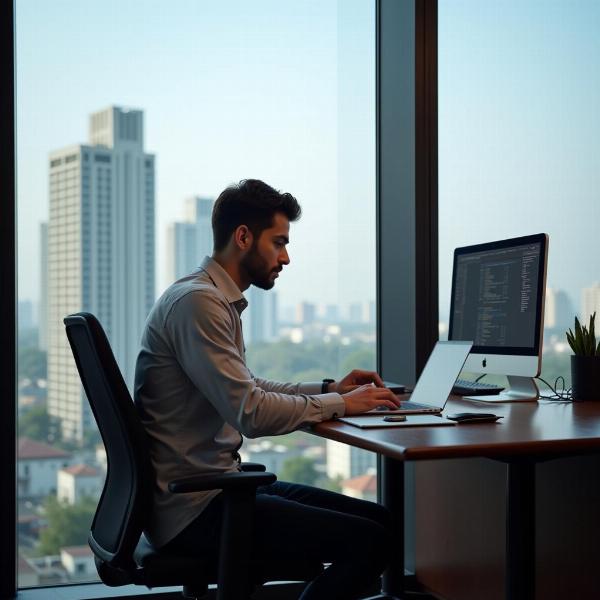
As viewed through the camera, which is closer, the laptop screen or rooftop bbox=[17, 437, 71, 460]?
the laptop screen

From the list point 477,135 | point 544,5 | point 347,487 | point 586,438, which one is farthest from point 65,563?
point 544,5

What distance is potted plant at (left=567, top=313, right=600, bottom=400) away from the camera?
8.38 feet

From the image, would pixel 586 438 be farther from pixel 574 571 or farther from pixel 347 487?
pixel 347 487

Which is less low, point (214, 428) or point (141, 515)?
point (214, 428)

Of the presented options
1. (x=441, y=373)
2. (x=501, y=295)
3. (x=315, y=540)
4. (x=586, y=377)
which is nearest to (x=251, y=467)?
(x=315, y=540)

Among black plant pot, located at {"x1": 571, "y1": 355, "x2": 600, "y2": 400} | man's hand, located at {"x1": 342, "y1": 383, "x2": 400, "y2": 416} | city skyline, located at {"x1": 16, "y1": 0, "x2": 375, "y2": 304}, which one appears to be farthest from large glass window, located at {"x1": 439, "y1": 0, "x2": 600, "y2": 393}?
man's hand, located at {"x1": 342, "y1": 383, "x2": 400, "y2": 416}

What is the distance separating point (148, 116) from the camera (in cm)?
292

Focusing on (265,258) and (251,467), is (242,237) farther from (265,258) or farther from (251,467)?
(251,467)

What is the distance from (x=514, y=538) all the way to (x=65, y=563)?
1.54 m

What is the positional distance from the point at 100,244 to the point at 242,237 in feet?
3.05

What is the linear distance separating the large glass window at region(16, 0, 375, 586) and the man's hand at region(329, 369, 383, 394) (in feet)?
2.26

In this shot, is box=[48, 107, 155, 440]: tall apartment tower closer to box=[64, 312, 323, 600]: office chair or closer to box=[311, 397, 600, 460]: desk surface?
box=[64, 312, 323, 600]: office chair

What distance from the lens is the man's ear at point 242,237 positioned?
2107mm

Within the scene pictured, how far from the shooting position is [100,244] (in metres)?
2.88
